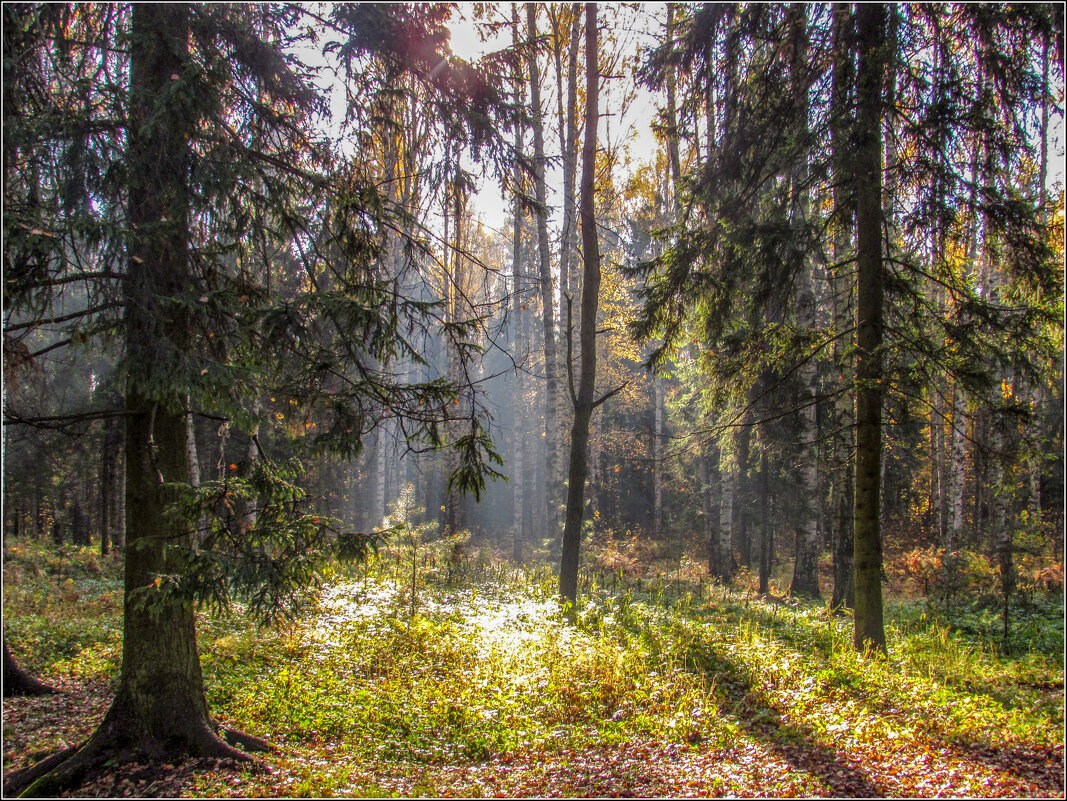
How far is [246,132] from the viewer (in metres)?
5.16

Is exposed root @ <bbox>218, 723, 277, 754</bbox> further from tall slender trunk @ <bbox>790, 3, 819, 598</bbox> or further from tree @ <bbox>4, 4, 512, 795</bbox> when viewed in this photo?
tall slender trunk @ <bbox>790, 3, 819, 598</bbox>

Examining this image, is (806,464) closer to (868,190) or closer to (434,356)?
(868,190)

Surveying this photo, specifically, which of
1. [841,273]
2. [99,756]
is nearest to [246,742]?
[99,756]

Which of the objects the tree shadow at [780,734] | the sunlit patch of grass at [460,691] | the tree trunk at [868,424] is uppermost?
the tree trunk at [868,424]

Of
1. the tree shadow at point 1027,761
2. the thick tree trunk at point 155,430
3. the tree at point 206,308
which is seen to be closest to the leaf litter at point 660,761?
the tree shadow at point 1027,761

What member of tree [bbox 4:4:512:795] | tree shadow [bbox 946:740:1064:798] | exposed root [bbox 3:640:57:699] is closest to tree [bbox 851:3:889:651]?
tree shadow [bbox 946:740:1064:798]

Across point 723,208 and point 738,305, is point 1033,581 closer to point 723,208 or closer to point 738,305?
point 738,305

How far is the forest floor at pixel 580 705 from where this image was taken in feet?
14.3

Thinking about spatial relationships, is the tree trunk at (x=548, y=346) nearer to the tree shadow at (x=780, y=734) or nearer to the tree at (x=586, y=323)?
the tree at (x=586, y=323)

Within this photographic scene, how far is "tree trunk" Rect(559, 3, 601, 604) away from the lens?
9148 mm

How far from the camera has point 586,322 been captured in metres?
9.32

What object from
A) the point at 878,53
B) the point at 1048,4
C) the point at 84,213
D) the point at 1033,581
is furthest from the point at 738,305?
the point at 1033,581

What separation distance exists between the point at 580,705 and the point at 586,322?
220 inches

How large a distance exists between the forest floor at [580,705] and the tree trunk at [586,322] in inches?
39.2
